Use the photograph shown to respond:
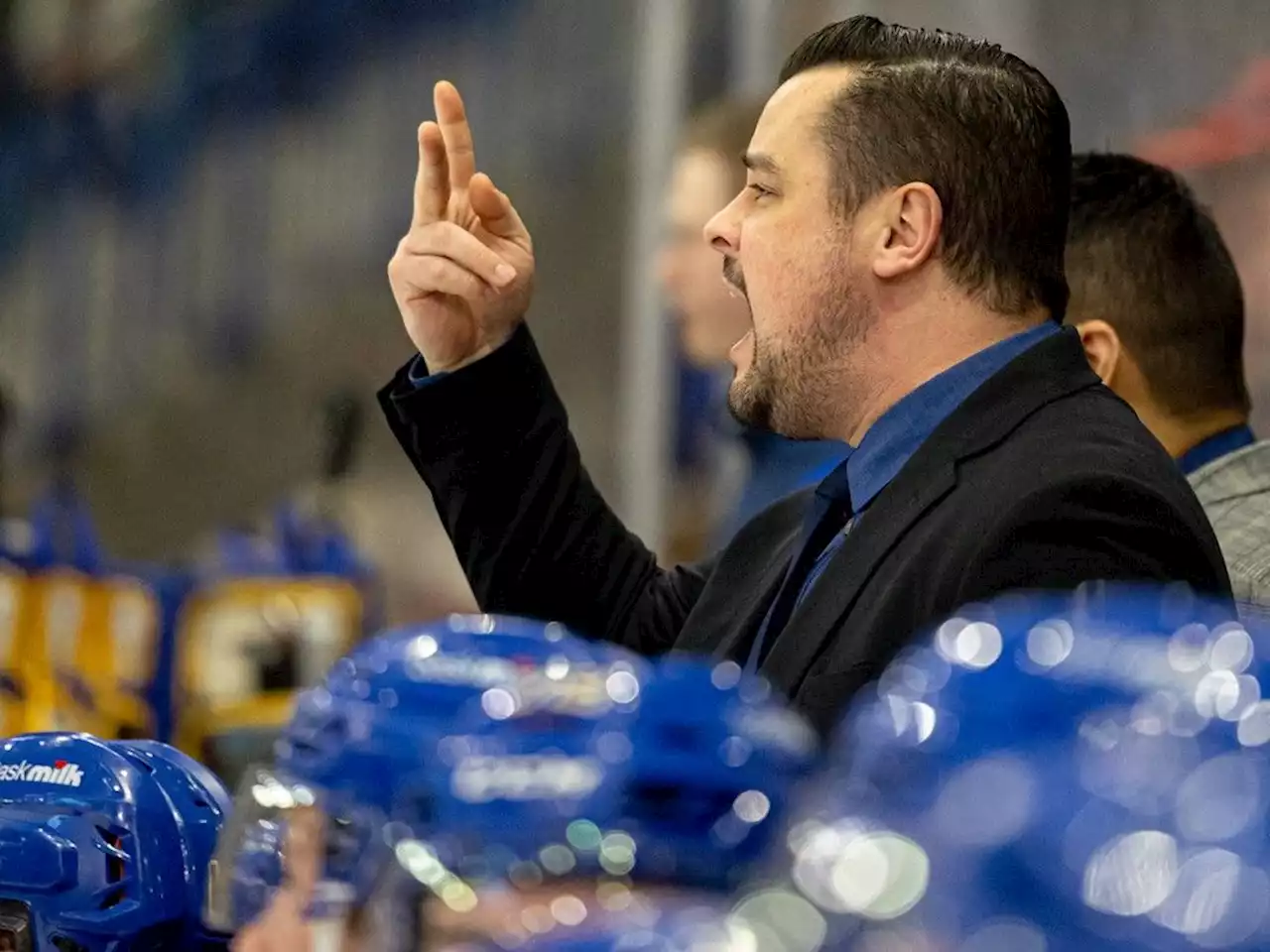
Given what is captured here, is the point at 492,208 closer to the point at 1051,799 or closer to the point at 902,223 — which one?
the point at 902,223

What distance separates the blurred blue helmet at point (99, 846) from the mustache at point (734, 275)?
538 millimetres

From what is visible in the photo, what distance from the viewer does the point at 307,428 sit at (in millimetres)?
3875

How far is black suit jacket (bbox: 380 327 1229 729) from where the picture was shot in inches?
43.5

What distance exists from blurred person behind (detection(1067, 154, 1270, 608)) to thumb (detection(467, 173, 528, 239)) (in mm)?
588

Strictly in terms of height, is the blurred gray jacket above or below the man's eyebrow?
below

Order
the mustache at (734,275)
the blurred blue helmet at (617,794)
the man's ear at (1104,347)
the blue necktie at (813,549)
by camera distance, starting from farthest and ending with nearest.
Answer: the man's ear at (1104,347)
the mustache at (734,275)
the blue necktie at (813,549)
the blurred blue helmet at (617,794)

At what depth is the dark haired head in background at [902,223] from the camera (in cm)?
134

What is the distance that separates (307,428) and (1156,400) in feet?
7.68

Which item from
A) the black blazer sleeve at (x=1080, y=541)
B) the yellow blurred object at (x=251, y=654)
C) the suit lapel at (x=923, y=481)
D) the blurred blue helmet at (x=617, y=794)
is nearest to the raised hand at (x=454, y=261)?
the suit lapel at (x=923, y=481)

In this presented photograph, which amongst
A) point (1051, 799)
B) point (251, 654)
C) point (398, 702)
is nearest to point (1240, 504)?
point (398, 702)

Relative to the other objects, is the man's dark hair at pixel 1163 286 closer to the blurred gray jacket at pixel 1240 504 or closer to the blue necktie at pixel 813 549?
the blurred gray jacket at pixel 1240 504

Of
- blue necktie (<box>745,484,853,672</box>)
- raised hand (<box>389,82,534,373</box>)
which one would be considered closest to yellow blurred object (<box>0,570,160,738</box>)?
raised hand (<box>389,82,534,373</box>)

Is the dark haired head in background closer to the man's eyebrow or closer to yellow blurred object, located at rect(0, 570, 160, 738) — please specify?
the man's eyebrow

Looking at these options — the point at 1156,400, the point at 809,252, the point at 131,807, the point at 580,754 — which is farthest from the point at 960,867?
the point at 1156,400
